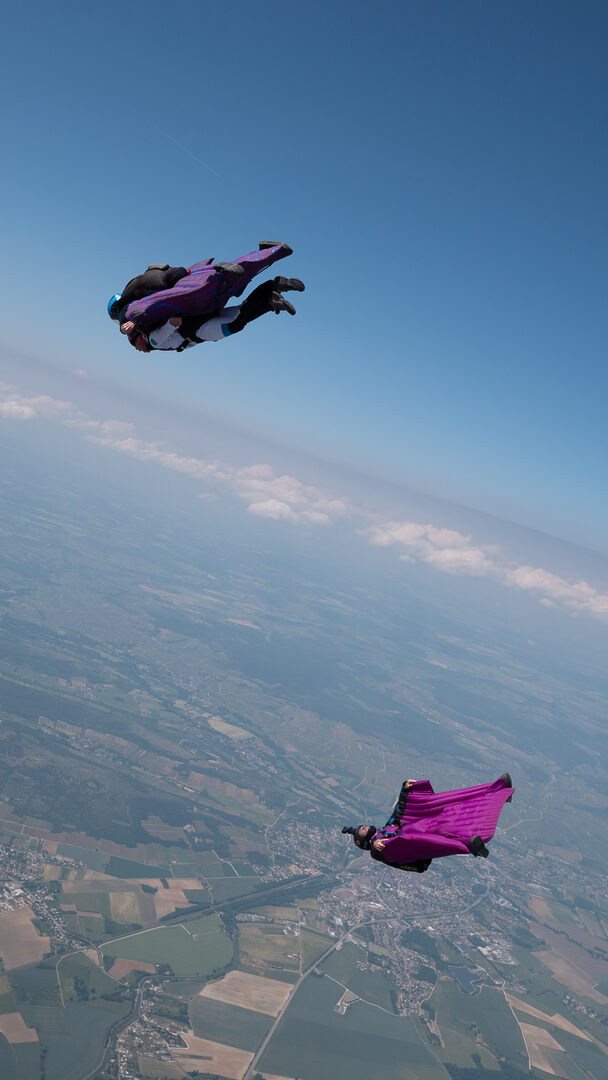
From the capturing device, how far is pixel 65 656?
17362 centimetres

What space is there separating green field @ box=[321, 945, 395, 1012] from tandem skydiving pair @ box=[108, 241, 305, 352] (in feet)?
275

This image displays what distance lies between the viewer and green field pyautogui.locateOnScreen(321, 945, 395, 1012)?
220 feet

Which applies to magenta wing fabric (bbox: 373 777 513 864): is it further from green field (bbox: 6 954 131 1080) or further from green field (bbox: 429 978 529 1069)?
green field (bbox: 429 978 529 1069)

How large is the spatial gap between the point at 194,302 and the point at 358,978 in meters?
87.2

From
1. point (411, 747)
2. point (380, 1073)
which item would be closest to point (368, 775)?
point (411, 747)

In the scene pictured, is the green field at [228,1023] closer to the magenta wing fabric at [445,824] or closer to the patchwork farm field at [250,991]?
the patchwork farm field at [250,991]

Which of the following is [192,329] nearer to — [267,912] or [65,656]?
[267,912]

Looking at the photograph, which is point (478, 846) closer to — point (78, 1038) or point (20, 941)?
point (78, 1038)

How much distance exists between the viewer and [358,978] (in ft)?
229

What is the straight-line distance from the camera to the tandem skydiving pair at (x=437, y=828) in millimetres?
7574

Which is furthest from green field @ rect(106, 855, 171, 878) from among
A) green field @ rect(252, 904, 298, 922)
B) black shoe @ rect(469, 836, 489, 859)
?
black shoe @ rect(469, 836, 489, 859)

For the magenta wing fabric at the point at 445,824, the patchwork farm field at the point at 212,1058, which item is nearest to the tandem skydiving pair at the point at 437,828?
the magenta wing fabric at the point at 445,824

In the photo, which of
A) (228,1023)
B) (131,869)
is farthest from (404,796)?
(131,869)

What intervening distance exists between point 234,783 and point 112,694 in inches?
1961
